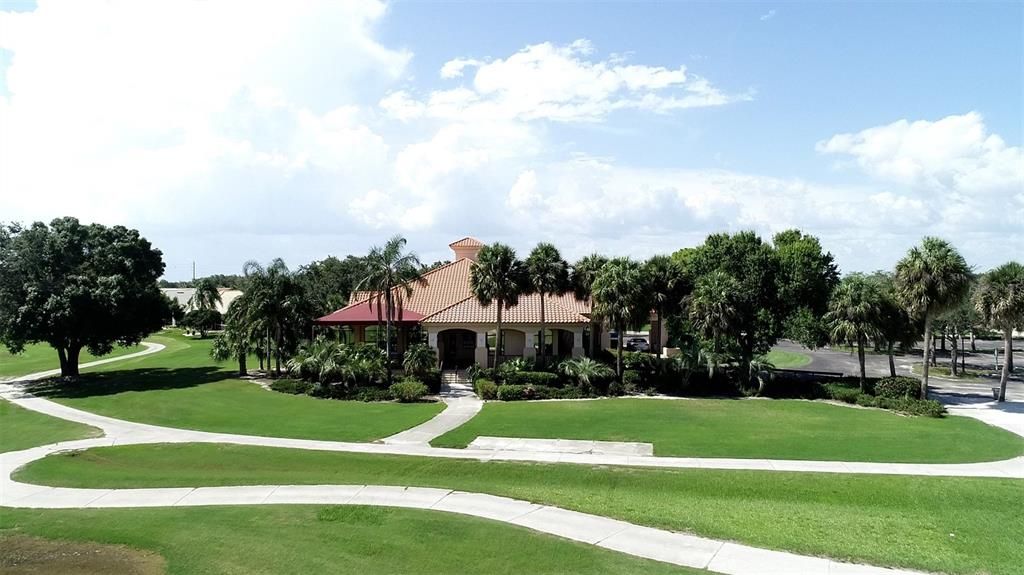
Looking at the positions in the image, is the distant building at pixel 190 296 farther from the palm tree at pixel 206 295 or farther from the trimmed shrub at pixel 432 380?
the trimmed shrub at pixel 432 380

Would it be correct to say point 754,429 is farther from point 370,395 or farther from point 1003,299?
point 370,395

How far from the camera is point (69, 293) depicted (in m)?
44.0

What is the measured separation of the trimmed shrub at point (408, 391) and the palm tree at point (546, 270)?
29.5 feet

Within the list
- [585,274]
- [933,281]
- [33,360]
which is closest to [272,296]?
[585,274]

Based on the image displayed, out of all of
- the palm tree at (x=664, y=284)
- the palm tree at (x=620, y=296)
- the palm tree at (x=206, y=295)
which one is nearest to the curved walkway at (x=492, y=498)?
the palm tree at (x=620, y=296)

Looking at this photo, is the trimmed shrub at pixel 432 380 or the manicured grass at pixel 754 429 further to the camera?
the trimmed shrub at pixel 432 380

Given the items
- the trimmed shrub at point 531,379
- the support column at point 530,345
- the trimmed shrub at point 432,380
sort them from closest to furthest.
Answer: the trimmed shrub at point 531,379 → the trimmed shrub at point 432,380 → the support column at point 530,345

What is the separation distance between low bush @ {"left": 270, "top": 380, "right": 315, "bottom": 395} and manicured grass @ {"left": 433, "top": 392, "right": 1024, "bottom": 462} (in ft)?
38.5

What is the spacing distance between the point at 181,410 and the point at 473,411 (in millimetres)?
15221

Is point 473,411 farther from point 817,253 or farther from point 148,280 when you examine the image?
point 148,280

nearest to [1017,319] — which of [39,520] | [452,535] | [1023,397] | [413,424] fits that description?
[1023,397]

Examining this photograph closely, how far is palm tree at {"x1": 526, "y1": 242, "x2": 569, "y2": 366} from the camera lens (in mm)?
41406

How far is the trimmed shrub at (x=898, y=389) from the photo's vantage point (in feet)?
117

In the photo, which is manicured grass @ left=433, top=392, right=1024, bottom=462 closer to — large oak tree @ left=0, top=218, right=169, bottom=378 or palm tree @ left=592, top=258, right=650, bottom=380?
palm tree @ left=592, top=258, right=650, bottom=380
